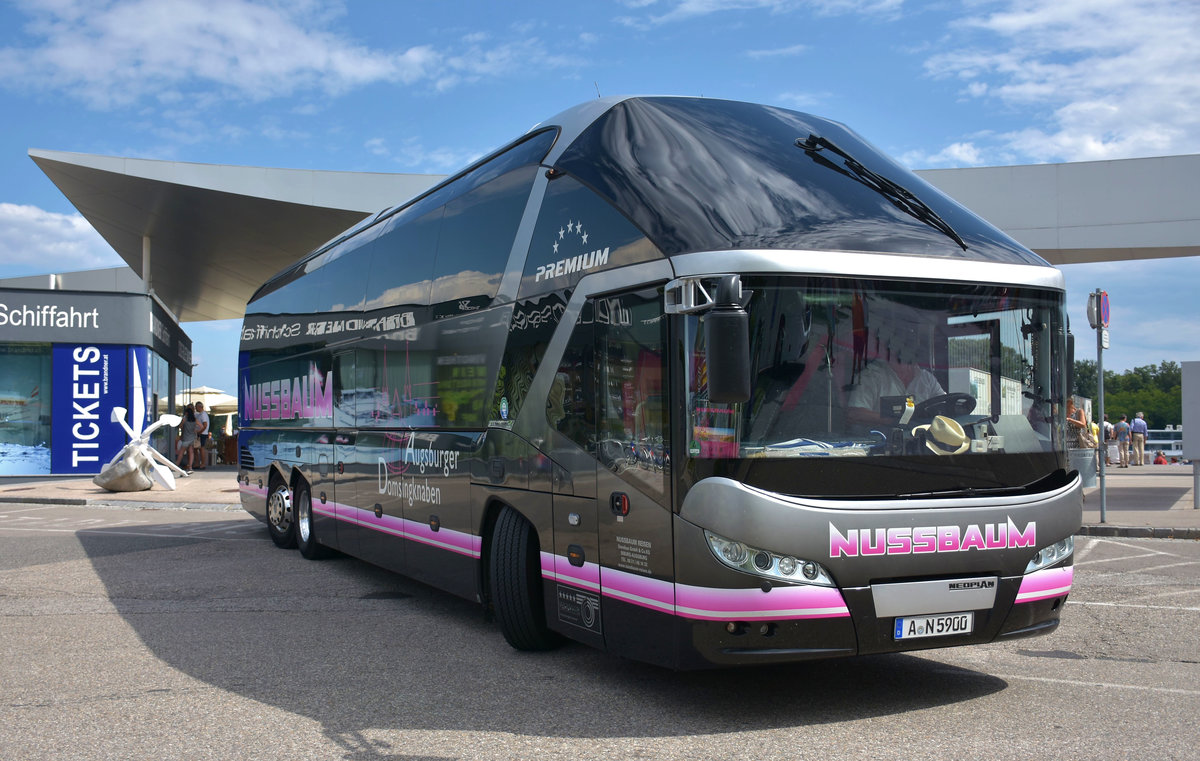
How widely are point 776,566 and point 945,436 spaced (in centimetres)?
119

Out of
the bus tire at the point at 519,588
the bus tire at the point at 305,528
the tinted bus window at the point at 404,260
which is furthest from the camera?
the bus tire at the point at 305,528

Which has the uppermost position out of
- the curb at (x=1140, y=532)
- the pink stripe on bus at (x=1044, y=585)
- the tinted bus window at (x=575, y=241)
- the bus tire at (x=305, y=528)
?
the tinted bus window at (x=575, y=241)

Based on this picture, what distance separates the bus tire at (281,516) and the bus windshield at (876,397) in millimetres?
8934

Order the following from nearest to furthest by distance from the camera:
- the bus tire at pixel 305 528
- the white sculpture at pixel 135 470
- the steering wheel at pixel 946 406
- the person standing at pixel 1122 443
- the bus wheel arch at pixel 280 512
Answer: the steering wheel at pixel 946 406 < the bus tire at pixel 305 528 < the bus wheel arch at pixel 280 512 < the white sculpture at pixel 135 470 < the person standing at pixel 1122 443

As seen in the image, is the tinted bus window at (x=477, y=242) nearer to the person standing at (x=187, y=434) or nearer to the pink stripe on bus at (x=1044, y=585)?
the pink stripe on bus at (x=1044, y=585)

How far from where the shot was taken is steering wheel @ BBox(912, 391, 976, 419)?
5594 mm

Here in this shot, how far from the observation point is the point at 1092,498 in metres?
19.8

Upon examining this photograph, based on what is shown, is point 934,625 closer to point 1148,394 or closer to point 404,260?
point 404,260

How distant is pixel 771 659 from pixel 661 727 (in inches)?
25.6

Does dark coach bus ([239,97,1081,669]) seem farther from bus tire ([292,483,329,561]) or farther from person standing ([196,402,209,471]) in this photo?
person standing ([196,402,209,471])

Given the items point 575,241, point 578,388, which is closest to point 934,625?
point 578,388

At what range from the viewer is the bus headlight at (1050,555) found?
5.74 m

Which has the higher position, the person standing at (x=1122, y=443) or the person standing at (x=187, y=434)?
the person standing at (x=187, y=434)

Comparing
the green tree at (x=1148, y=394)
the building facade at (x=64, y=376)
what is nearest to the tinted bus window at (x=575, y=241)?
the building facade at (x=64, y=376)
